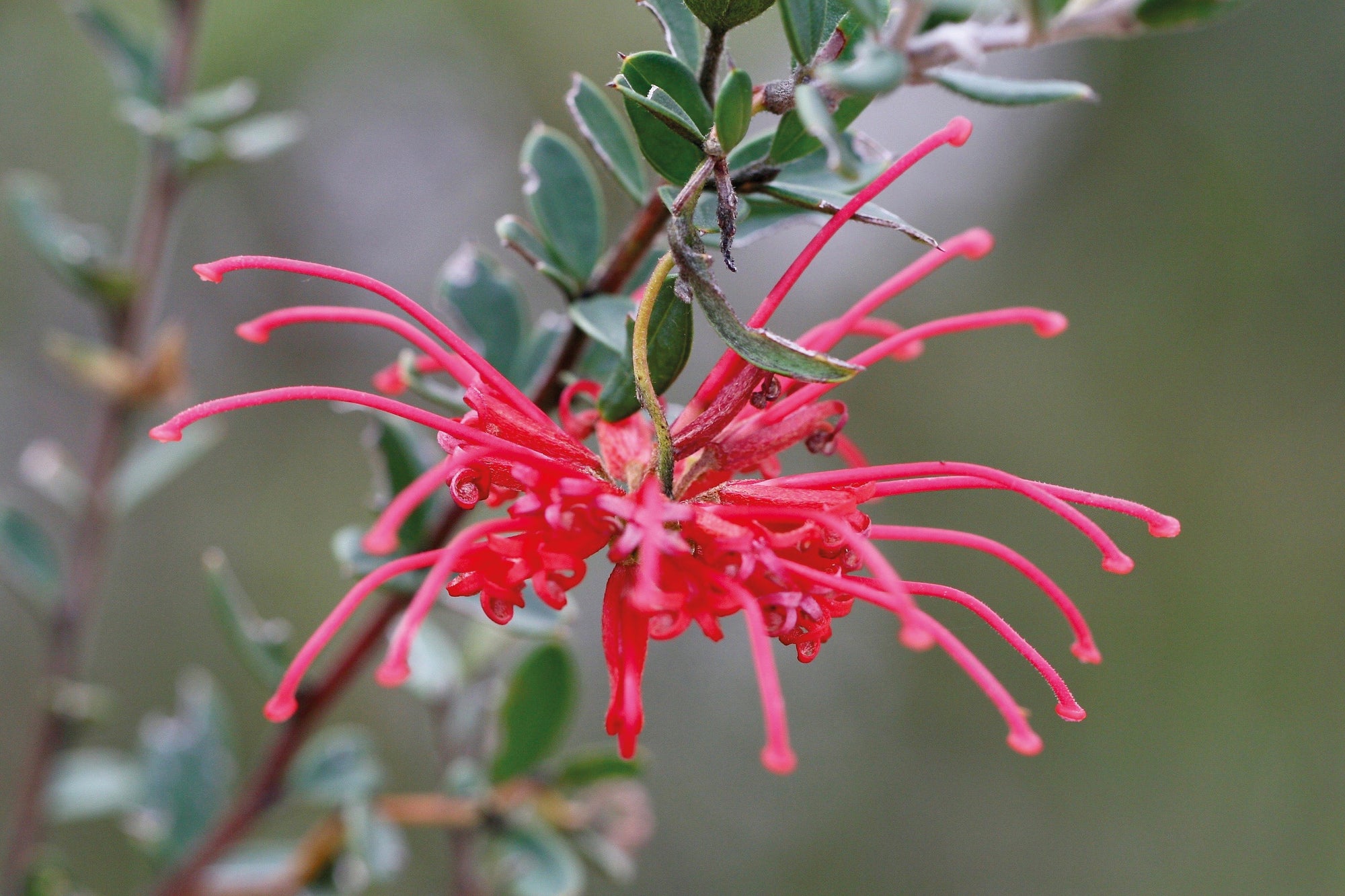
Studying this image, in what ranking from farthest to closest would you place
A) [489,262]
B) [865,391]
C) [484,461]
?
1. [865,391]
2. [489,262]
3. [484,461]

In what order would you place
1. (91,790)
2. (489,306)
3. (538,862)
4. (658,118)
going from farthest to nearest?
(91,790)
(538,862)
(489,306)
(658,118)

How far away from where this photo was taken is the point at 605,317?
0.71 metres

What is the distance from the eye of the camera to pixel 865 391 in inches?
135

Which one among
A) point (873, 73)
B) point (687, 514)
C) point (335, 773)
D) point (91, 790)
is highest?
point (873, 73)

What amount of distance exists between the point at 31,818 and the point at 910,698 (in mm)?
2780

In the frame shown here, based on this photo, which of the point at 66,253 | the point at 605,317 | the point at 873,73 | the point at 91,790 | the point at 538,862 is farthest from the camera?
the point at 91,790

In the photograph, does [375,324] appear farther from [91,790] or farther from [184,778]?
[91,790]

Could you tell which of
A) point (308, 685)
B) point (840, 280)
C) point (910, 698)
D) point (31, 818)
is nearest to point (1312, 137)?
point (840, 280)

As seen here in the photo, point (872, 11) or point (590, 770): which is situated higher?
point (872, 11)

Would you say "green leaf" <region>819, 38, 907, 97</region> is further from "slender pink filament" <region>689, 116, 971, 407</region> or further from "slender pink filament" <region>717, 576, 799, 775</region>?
"slender pink filament" <region>717, 576, 799, 775</region>

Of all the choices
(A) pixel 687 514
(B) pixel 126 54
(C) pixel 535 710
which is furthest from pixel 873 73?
(B) pixel 126 54

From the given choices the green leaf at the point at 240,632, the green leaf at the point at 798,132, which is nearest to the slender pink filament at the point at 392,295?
the green leaf at the point at 798,132

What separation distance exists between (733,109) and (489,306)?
31cm

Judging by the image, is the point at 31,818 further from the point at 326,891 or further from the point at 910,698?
the point at 910,698
